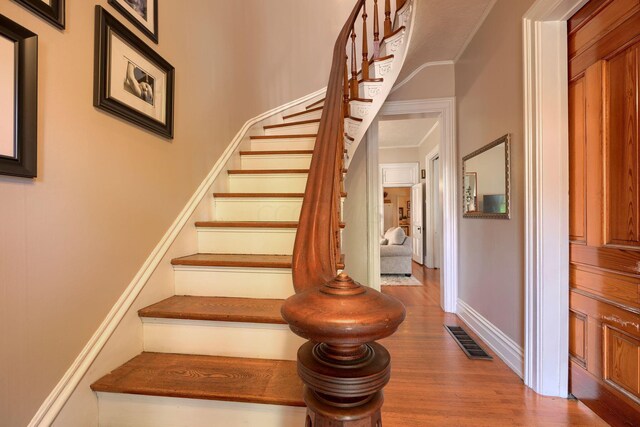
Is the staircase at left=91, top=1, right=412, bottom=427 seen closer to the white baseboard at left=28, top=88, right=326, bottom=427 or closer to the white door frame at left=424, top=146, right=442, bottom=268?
the white baseboard at left=28, top=88, right=326, bottom=427

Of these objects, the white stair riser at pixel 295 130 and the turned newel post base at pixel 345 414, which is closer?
the turned newel post base at pixel 345 414

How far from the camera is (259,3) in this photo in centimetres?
312

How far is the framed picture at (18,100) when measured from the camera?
84 centimetres

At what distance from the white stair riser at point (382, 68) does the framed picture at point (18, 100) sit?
6.74ft

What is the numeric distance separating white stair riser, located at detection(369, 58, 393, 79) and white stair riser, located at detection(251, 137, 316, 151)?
773 mm

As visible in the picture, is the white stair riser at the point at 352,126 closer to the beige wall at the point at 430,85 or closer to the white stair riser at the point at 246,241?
the beige wall at the point at 430,85

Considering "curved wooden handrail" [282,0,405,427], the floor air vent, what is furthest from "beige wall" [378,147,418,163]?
"curved wooden handrail" [282,0,405,427]

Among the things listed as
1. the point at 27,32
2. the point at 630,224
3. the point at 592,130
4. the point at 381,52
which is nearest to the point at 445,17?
the point at 381,52

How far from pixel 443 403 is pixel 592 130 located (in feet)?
5.35

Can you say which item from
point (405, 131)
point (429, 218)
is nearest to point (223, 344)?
point (405, 131)

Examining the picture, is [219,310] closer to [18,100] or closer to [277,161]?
[18,100]

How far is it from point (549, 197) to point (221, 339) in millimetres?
1875

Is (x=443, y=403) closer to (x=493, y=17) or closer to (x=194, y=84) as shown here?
(x=194, y=84)

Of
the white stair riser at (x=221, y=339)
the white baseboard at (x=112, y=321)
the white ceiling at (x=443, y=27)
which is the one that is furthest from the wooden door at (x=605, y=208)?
the white baseboard at (x=112, y=321)
